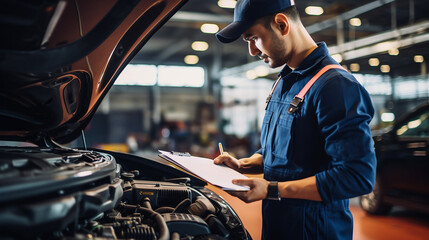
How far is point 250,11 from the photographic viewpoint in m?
1.30

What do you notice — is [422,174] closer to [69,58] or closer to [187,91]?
[69,58]

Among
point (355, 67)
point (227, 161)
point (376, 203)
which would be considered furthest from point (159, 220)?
point (355, 67)

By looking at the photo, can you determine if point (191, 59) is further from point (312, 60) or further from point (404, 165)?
point (312, 60)

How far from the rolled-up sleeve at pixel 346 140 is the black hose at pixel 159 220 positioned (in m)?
0.46

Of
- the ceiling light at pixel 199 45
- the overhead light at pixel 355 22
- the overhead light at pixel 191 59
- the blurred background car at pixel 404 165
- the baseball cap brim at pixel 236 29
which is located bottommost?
the blurred background car at pixel 404 165

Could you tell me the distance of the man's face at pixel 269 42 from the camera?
1.31 m

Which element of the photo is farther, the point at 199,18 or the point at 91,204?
the point at 199,18

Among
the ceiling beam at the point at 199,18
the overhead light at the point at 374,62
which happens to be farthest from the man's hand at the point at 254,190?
the overhead light at the point at 374,62

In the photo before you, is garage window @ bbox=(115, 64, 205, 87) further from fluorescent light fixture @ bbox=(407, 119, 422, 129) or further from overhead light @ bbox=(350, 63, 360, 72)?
fluorescent light fixture @ bbox=(407, 119, 422, 129)

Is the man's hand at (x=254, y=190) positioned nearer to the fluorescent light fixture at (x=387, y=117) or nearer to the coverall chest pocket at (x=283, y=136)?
the coverall chest pocket at (x=283, y=136)

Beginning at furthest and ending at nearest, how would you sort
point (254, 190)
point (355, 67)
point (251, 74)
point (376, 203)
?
point (251, 74) → point (355, 67) → point (376, 203) → point (254, 190)

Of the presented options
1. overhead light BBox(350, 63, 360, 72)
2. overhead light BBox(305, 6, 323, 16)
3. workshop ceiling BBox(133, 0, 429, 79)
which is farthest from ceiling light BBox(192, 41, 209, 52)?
overhead light BBox(305, 6, 323, 16)

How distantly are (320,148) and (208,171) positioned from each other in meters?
0.38

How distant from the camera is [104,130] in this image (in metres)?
8.31
